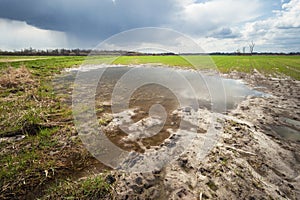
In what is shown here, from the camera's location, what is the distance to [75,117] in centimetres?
743

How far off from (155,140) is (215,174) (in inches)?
87.7

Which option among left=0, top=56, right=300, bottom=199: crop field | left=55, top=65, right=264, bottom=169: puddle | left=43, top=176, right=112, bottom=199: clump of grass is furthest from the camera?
left=55, top=65, right=264, bottom=169: puddle

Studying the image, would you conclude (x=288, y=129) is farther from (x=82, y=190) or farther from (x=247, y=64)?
(x=247, y=64)

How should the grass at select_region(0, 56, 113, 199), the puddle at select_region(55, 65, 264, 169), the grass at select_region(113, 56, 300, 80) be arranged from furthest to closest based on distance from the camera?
the grass at select_region(113, 56, 300, 80) < the puddle at select_region(55, 65, 264, 169) < the grass at select_region(0, 56, 113, 199)

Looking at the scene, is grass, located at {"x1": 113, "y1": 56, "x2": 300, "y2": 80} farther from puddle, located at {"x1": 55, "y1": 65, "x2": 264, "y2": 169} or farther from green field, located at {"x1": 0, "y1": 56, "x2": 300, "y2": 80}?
puddle, located at {"x1": 55, "y1": 65, "x2": 264, "y2": 169}

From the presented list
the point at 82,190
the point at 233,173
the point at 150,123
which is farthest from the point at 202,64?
the point at 82,190

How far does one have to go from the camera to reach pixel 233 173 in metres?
4.12

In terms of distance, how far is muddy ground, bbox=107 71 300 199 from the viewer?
11.8 feet

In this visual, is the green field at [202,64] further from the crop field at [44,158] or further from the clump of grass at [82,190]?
the clump of grass at [82,190]

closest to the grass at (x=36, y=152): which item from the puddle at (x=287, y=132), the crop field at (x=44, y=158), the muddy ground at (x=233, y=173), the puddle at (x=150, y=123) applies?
the crop field at (x=44, y=158)

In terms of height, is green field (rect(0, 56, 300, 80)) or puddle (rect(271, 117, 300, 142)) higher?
green field (rect(0, 56, 300, 80))

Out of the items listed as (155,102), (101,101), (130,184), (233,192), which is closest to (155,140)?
(130,184)

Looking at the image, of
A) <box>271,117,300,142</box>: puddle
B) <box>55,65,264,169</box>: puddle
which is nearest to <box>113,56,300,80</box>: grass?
<box>271,117,300,142</box>: puddle

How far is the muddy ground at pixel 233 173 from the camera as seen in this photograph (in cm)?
358
